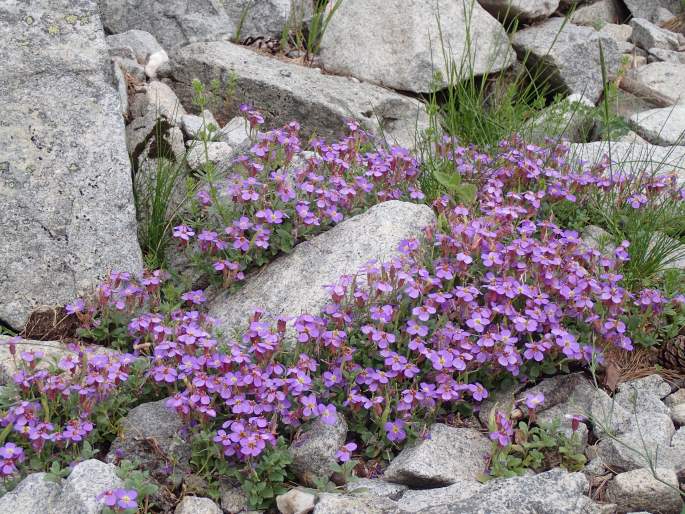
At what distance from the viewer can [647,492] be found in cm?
321

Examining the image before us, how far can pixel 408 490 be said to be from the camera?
345 centimetres

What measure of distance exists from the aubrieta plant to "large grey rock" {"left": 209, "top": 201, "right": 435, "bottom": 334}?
0.31 feet

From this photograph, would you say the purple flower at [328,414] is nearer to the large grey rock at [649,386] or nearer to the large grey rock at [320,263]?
the large grey rock at [320,263]

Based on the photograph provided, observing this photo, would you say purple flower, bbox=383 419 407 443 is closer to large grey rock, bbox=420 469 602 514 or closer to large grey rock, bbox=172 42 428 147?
large grey rock, bbox=420 469 602 514

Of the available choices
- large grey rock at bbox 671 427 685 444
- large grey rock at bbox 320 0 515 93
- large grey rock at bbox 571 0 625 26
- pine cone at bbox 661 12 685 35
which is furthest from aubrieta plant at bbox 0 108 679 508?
pine cone at bbox 661 12 685 35

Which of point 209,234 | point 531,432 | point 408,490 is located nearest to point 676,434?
point 531,432

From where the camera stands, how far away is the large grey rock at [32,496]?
10.2 feet


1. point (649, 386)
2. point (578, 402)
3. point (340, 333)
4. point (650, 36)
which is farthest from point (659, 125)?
point (340, 333)

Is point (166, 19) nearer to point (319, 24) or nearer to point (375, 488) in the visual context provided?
point (319, 24)

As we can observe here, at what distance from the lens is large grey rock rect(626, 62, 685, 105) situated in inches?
297

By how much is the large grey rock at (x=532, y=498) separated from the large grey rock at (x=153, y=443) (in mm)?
1135

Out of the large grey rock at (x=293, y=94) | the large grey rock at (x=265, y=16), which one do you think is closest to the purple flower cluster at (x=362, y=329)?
the large grey rock at (x=293, y=94)

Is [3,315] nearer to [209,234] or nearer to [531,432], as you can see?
[209,234]

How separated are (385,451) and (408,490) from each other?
9.6 inches
